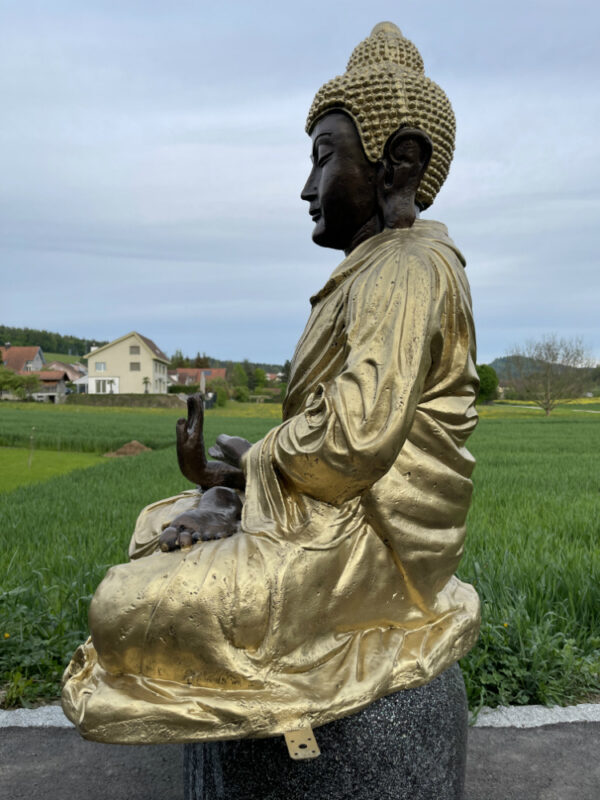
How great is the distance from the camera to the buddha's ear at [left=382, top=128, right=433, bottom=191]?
199 cm

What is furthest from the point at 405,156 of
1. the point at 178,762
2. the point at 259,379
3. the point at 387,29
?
the point at 259,379

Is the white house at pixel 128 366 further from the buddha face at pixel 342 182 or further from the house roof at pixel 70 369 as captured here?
the buddha face at pixel 342 182

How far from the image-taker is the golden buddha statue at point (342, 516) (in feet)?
5.28

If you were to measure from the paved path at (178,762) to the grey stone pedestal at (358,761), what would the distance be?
0.69 meters

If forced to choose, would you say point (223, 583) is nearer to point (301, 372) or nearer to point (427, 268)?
point (301, 372)

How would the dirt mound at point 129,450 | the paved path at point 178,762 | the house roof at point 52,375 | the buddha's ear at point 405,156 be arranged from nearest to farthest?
the buddha's ear at point 405,156 < the paved path at point 178,762 < the dirt mound at point 129,450 < the house roof at point 52,375

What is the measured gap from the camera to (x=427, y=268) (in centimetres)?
179

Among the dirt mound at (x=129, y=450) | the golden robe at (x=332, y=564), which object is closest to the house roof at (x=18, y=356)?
the dirt mound at (x=129, y=450)

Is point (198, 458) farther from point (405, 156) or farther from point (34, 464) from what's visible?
point (34, 464)

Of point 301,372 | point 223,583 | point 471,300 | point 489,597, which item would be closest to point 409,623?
point 223,583

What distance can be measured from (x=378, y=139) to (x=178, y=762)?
2.45 meters

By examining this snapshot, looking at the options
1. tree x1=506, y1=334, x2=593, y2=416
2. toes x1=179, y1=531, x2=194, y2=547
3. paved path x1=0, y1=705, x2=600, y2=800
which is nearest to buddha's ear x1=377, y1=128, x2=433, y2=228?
toes x1=179, y1=531, x2=194, y2=547

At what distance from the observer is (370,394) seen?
166 cm

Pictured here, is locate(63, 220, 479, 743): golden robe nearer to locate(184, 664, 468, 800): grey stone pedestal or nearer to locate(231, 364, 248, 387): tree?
locate(184, 664, 468, 800): grey stone pedestal
